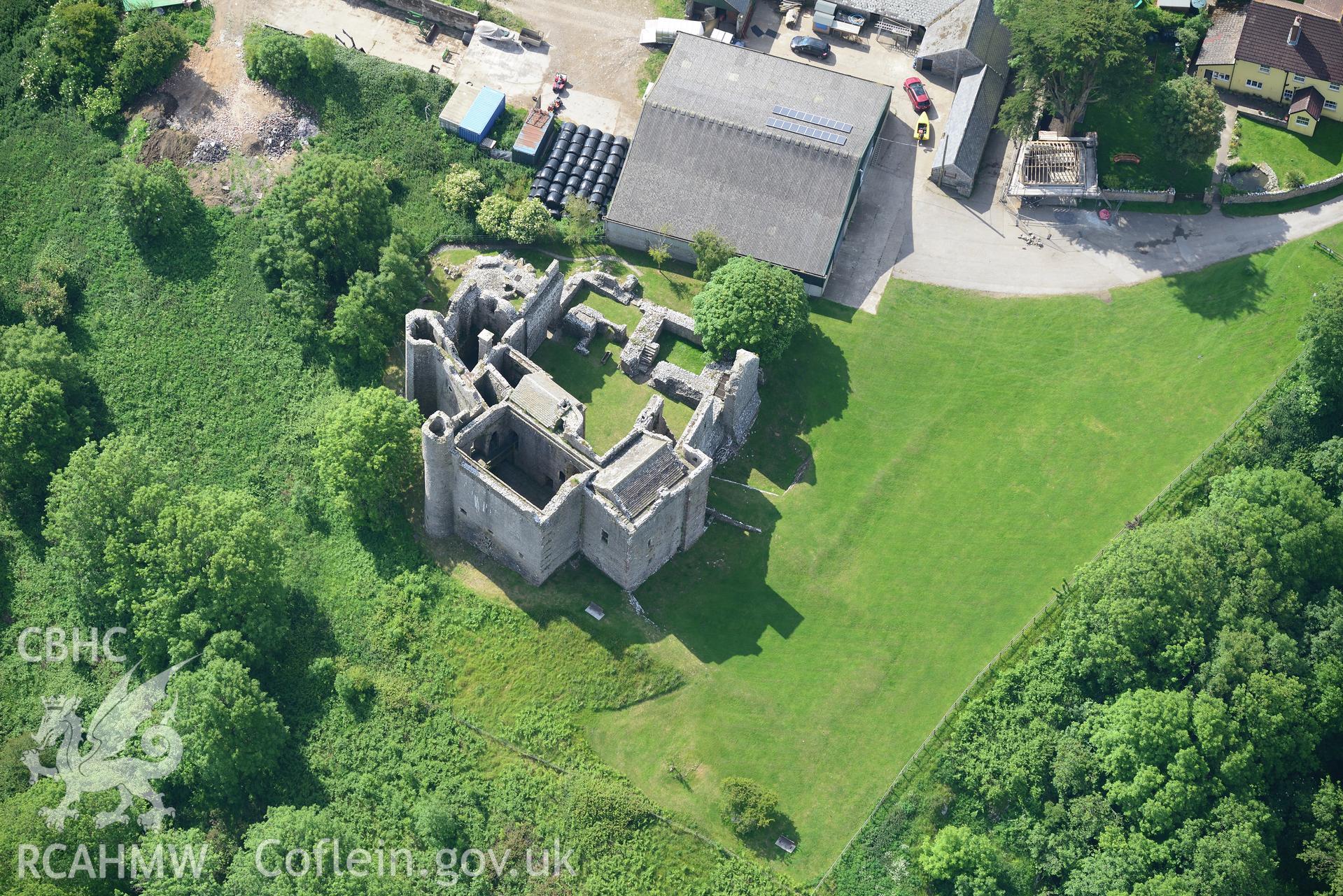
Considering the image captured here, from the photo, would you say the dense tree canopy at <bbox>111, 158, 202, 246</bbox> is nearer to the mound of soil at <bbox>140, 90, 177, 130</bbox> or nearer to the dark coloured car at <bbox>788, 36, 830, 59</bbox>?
the mound of soil at <bbox>140, 90, 177, 130</bbox>

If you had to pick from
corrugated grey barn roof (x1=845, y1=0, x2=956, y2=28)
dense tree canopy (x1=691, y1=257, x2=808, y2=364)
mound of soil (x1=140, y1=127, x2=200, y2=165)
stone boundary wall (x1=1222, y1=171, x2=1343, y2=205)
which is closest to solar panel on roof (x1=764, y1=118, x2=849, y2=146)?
dense tree canopy (x1=691, y1=257, x2=808, y2=364)

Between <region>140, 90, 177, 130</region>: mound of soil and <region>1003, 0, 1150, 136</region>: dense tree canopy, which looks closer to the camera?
<region>1003, 0, 1150, 136</region>: dense tree canopy

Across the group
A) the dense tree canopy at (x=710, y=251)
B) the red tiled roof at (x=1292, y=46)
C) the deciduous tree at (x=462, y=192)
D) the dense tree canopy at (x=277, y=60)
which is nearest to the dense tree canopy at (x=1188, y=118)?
the red tiled roof at (x=1292, y=46)

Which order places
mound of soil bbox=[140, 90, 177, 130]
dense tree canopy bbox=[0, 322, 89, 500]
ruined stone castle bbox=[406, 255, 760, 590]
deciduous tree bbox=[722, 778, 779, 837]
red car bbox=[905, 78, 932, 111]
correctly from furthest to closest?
1. red car bbox=[905, 78, 932, 111]
2. mound of soil bbox=[140, 90, 177, 130]
3. dense tree canopy bbox=[0, 322, 89, 500]
4. ruined stone castle bbox=[406, 255, 760, 590]
5. deciduous tree bbox=[722, 778, 779, 837]

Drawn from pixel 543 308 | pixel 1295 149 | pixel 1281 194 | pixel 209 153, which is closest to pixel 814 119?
pixel 543 308

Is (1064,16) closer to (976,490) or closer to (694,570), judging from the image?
(976,490)

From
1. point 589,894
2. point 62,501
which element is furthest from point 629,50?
point 589,894

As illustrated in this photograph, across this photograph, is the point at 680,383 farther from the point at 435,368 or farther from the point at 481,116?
the point at 481,116
